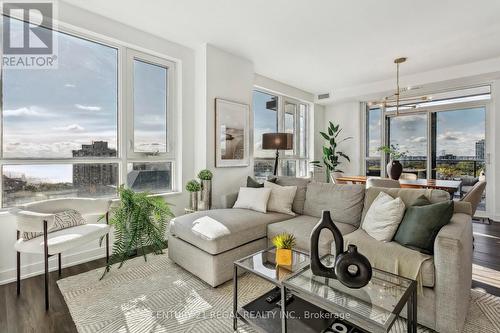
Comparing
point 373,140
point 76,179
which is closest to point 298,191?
point 76,179

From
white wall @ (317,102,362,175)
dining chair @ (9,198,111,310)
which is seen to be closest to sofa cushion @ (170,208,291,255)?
dining chair @ (9,198,111,310)

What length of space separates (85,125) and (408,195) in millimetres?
3537

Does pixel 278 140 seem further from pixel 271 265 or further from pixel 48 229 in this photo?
pixel 48 229

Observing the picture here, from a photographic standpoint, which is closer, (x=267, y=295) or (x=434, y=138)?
(x=267, y=295)

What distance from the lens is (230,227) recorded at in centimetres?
235

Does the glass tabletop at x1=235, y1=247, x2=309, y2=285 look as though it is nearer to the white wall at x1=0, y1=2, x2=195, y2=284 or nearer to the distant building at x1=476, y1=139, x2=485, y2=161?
the white wall at x1=0, y1=2, x2=195, y2=284

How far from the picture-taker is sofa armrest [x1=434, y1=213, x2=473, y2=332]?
1.54m

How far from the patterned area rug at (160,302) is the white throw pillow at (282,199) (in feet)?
2.97

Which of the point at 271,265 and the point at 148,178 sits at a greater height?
the point at 148,178

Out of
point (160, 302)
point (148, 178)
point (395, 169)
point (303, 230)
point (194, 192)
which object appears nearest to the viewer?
point (160, 302)

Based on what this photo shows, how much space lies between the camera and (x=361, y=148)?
6078mm

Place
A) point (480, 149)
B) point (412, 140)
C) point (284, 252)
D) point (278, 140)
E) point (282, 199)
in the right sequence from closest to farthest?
point (284, 252)
point (282, 199)
point (278, 140)
point (480, 149)
point (412, 140)

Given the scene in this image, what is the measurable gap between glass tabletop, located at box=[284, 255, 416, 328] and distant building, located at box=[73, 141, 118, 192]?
2605 mm

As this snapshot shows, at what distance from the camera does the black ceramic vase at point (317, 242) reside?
1409 millimetres
